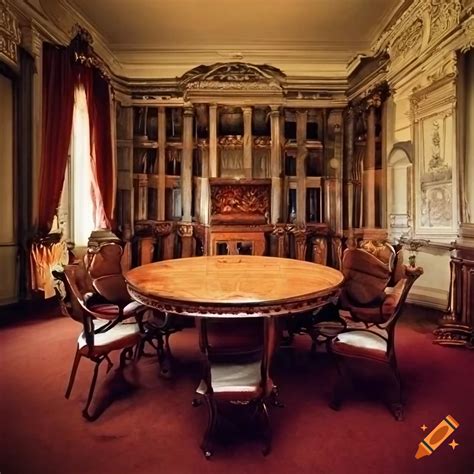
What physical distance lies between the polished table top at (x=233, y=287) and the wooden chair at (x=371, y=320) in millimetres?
294

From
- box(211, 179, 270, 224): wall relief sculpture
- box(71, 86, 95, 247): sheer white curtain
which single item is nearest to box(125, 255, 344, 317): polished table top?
box(71, 86, 95, 247): sheer white curtain

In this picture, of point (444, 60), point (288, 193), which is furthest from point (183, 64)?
point (444, 60)

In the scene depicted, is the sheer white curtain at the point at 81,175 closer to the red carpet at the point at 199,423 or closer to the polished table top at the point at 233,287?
the red carpet at the point at 199,423

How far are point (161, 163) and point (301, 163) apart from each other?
2307 mm

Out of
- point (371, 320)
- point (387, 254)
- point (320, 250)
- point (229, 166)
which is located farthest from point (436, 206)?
point (229, 166)

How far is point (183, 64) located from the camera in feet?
17.5

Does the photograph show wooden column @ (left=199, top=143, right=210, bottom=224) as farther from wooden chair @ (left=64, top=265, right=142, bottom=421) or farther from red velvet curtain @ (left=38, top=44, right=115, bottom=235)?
wooden chair @ (left=64, top=265, right=142, bottom=421)

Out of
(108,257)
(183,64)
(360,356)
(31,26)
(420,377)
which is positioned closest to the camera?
(360,356)

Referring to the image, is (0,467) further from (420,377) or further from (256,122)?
(256,122)

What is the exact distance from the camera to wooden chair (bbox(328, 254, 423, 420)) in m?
1.86

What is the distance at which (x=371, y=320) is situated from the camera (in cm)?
250

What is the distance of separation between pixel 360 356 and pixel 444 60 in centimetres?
338

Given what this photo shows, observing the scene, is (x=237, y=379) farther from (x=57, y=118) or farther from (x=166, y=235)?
(x=166, y=235)

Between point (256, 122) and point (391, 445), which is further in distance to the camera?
point (256, 122)
